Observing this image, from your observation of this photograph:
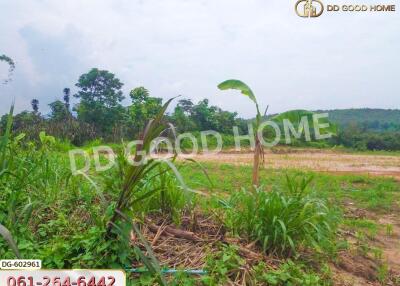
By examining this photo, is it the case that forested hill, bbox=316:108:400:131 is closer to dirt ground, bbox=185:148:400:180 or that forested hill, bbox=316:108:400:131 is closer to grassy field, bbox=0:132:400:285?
dirt ground, bbox=185:148:400:180

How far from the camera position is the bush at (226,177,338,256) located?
2.76 m

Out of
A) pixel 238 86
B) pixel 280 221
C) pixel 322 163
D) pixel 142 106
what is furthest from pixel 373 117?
pixel 280 221

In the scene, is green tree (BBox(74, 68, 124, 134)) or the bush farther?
green tree (BBox(74, 68, 124, 134))

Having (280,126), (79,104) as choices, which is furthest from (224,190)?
(79,104)

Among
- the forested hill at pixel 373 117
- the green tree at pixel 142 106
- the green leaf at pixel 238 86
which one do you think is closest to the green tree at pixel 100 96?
the green tree at pixel 142 106

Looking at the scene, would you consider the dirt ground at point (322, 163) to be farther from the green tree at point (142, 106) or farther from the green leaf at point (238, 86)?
the green leaf at point (238, 86)

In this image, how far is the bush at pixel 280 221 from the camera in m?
2.76

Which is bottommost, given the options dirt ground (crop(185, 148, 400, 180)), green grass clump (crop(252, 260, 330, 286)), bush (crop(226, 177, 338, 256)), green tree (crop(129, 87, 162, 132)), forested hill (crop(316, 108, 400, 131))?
dirt ground (crop(185, 148, 400, 180))

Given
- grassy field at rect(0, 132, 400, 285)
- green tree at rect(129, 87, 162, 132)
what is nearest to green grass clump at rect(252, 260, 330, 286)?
grassy field at rect(0, 132, 400, 285)

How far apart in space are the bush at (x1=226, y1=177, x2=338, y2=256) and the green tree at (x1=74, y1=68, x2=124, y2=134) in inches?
455

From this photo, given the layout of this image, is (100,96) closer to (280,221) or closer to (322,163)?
(322,163)

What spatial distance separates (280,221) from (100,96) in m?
12.3

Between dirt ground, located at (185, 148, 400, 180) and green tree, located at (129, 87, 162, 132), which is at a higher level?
green tree, located at (129, 87, 162, 132)

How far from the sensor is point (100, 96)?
14227 millimetres
